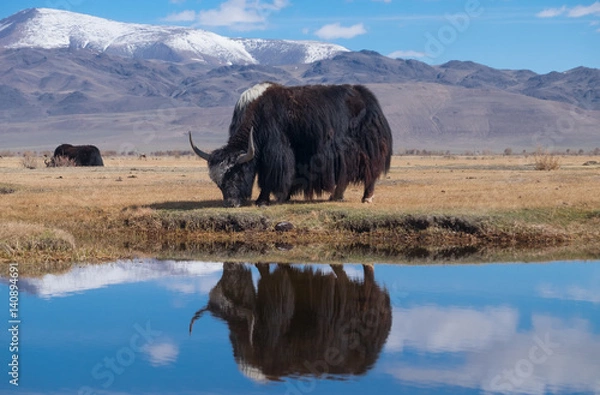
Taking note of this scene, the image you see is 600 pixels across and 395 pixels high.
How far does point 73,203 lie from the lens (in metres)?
21.5

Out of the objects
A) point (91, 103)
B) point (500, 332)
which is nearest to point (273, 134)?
point (500, 332)

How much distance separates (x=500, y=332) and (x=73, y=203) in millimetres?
13130

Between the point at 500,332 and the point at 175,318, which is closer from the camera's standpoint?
the point at 500,332

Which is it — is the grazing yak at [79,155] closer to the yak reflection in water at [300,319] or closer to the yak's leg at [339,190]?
the yak's leg at [339,190]

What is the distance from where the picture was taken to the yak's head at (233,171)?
18.7 m

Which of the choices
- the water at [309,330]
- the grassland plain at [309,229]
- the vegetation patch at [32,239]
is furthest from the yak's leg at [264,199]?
the vegetation patch at [32,239]

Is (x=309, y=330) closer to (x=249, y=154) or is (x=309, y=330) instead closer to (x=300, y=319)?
(x=300, y=319)

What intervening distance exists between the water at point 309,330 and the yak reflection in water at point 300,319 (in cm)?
3

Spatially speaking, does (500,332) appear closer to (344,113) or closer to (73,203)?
(344,113)

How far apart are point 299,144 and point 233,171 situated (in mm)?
1678

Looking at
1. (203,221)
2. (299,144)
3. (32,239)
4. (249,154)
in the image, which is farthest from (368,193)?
(32,239)

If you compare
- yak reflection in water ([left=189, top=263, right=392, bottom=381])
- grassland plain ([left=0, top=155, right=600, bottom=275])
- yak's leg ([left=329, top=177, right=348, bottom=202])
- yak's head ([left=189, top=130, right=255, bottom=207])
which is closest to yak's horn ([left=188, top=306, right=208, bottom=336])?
yak reflection in water ([left=189, top=263, right=392, bottom=381])

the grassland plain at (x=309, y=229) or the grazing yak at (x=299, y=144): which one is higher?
the grazing yak at (x=299, y=144)

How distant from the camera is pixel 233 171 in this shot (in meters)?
18.8
